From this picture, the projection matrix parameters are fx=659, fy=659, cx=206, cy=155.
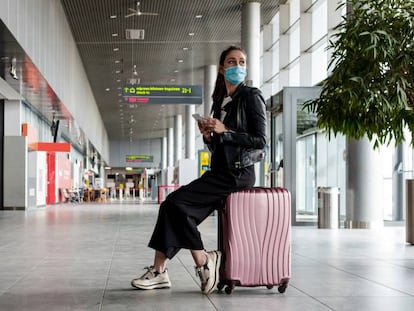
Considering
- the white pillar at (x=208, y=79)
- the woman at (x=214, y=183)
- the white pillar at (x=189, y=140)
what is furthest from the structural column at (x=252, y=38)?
the white pillar at (x=189, y=140)

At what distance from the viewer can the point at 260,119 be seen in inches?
170

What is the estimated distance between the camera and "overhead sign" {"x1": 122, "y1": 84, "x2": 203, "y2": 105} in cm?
2180

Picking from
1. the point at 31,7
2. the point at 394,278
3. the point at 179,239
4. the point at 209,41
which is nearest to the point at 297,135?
the point at 31,7

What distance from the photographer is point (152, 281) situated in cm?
436

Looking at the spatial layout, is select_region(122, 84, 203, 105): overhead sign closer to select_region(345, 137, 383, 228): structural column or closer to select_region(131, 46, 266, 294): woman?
select_region(345, 137, 383, 228): structural column

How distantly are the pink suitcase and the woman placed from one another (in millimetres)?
99

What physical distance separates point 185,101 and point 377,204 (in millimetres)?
9851

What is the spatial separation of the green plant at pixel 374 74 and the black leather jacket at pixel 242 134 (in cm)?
129

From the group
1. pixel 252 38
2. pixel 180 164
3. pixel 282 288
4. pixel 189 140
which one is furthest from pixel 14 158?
pixel 282 288

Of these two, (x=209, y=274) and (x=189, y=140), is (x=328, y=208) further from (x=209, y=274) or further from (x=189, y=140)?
(x=189, y=140)

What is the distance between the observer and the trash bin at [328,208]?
511 inches

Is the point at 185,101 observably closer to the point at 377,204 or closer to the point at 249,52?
the point at 249,52

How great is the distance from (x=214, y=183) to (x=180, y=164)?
25.3 m

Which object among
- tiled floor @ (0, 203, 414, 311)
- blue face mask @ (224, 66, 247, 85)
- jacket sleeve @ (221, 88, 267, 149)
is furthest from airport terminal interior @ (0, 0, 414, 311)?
blue face mask @ (224, 66, 247, 85)
